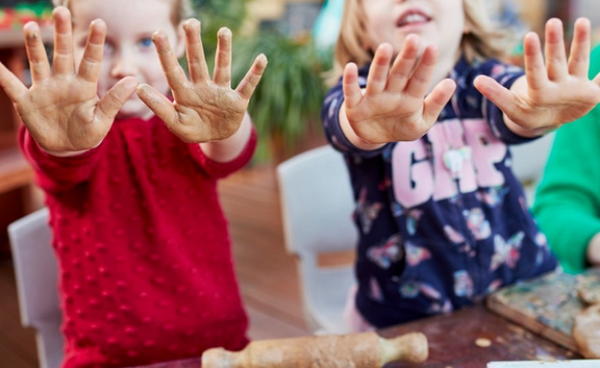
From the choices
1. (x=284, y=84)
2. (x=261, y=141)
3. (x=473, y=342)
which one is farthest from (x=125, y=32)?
(x=261, y=141)

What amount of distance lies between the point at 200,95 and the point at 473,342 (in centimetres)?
45

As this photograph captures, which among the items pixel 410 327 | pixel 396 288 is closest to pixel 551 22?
pixel 410 327

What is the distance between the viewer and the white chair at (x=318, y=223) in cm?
135

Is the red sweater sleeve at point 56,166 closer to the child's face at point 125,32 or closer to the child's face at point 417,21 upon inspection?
the child's face at point 125,32

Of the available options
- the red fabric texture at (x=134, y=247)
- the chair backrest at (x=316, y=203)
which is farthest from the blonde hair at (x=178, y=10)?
the chair backrest at (x=316, y=203)

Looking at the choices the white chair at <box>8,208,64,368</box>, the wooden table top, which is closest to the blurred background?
the white chair at <box>8,208,64,368</box>

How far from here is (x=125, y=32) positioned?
792 mm

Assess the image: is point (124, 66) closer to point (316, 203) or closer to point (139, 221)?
point (139, 221)

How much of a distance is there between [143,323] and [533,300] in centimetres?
53

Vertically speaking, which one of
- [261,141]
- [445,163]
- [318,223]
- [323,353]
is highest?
[445,163]

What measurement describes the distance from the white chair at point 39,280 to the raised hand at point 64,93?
20.4 inches

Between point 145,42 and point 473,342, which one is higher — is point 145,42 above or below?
above

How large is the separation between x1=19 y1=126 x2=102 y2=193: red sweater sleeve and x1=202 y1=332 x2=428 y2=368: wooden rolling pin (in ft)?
0.90

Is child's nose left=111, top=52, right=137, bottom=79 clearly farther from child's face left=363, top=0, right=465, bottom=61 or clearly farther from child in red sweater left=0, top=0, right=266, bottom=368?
child's face left=363, top=0, right=465, bottom=61
